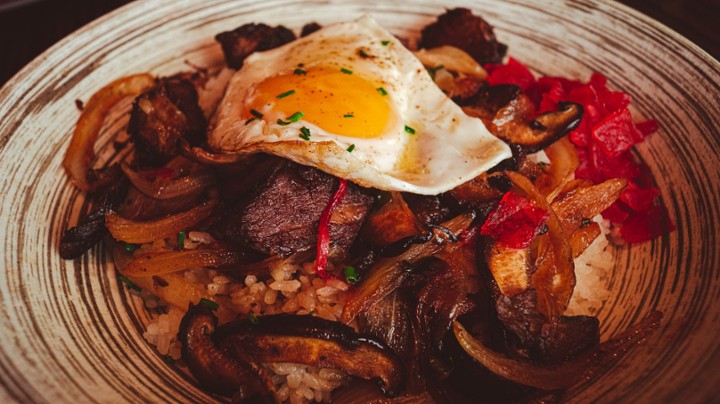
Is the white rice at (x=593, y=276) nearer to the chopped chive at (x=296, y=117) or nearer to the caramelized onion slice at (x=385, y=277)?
the caramelized onion slice at (x=385, y=277)

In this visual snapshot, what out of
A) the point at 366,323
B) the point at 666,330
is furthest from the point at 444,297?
the point at 666,330

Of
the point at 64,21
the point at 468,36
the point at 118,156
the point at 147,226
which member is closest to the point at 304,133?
the point at 147,226

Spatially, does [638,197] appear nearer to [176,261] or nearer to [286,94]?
[286,94]

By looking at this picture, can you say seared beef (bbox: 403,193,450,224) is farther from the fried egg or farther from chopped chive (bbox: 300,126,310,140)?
chopped chive (bbox: 300,126,310,140)

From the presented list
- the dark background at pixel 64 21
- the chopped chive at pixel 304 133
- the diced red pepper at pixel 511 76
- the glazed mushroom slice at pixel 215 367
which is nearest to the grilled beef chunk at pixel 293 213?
the chopped chive at pixel 304 133

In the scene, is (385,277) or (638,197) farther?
(638,197)

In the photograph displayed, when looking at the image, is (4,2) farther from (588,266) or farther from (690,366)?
(690,366)

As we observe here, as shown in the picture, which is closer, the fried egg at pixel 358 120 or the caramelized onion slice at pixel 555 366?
the caramelized onion slice at pixel 555 366
